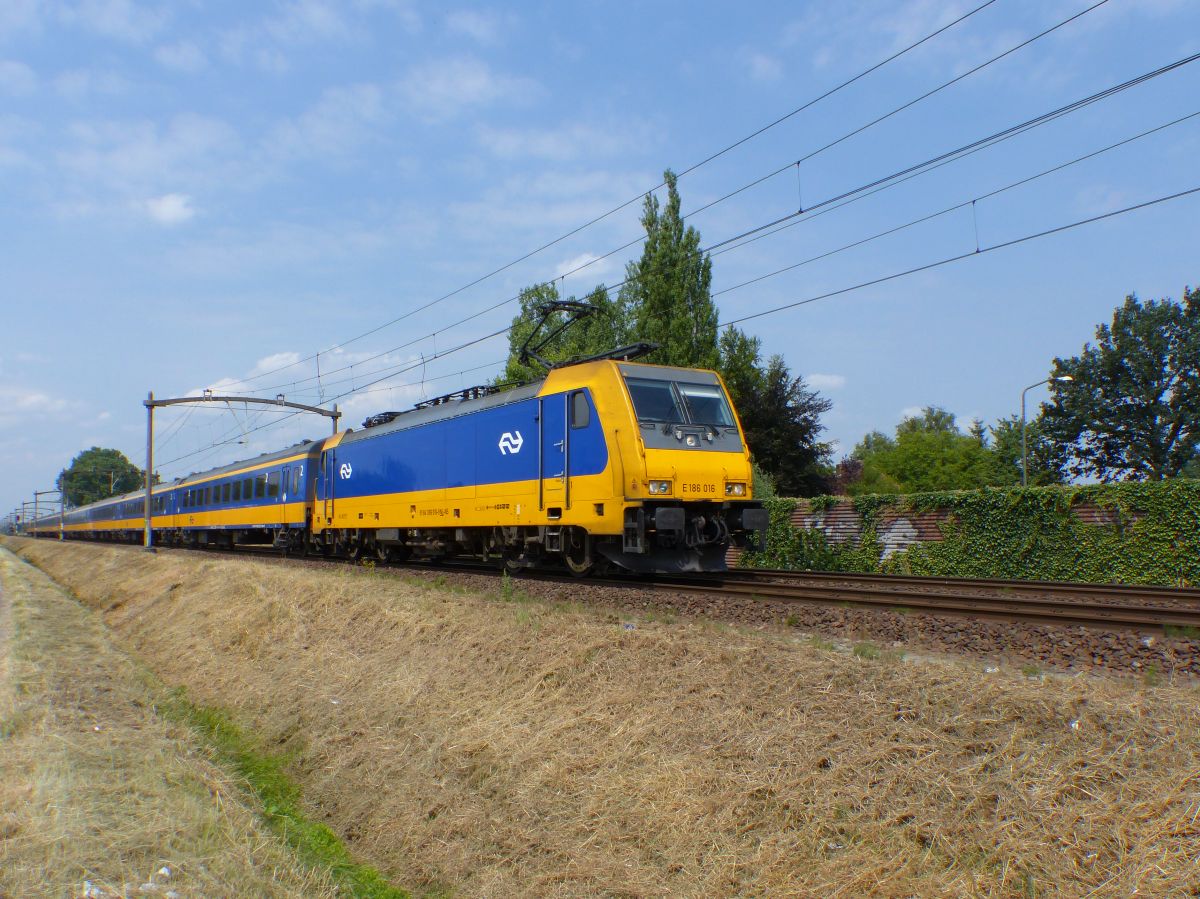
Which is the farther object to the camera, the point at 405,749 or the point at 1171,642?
the point at 405,749

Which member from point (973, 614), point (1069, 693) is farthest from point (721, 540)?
point (1069, 693)

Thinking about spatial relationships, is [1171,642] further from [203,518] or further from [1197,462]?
[1197,462]

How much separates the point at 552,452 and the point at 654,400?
197 cm

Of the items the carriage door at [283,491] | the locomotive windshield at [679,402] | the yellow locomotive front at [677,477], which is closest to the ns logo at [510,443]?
the yellow locomotive front at [677,477]

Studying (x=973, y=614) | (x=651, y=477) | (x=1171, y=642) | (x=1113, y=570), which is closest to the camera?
(x=1171, y=642)

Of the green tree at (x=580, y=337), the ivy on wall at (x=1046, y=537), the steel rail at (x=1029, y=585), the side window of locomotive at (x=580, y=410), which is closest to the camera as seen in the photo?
the steel rail at (x=1029, y=585)

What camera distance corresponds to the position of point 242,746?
372 inches

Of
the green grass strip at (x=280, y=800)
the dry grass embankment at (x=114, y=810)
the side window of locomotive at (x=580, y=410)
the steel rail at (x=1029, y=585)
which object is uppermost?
the side window of locomotive at (x=580, y=410)

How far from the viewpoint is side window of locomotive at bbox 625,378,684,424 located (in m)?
12.5

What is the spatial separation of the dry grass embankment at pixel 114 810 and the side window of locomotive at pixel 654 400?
7.18 meters

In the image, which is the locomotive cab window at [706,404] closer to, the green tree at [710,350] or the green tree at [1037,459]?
the green tree at [710,350]

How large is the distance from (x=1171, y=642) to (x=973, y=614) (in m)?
2.07

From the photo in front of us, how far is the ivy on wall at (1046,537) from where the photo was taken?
14758 mm

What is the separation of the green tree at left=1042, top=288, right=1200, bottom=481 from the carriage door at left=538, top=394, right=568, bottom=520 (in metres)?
43.5
